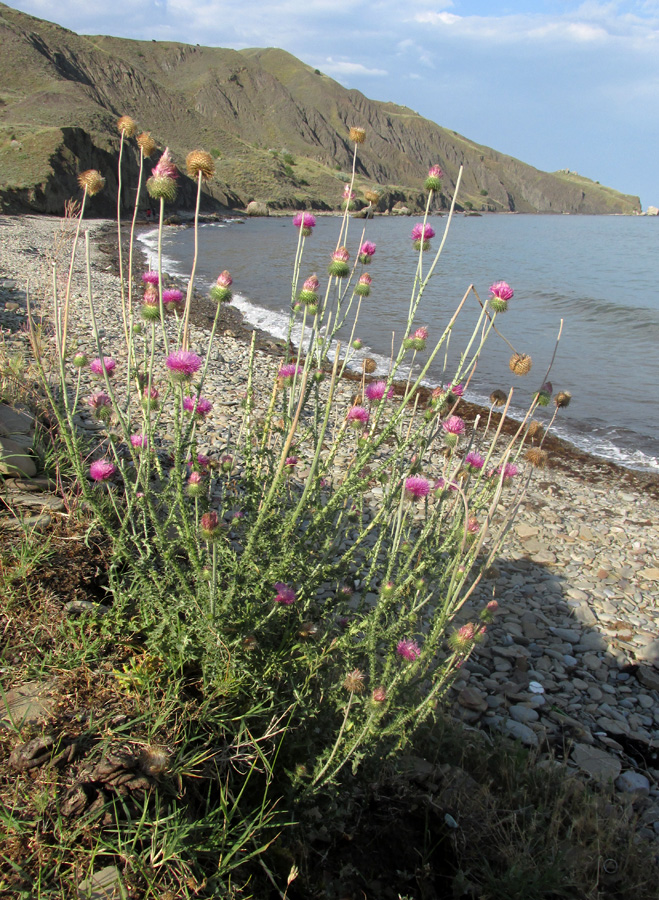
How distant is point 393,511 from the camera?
2975 mm

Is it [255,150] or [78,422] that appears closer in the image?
[78,422]

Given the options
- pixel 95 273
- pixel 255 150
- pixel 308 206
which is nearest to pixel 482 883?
pixel 95 273

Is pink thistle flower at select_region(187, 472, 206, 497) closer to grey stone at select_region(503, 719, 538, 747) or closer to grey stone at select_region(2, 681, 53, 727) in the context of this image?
grey stone at select_region(2, 681, 53, 727)

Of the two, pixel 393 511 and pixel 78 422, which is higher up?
pixel 393 511

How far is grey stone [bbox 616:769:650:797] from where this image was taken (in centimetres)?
311

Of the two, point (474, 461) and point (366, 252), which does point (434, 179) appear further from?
point (474, 461)

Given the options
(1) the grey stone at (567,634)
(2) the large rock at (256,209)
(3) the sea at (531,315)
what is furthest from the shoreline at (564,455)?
(2) the large rock at (256,209)

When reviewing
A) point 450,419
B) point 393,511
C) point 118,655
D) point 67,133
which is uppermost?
point 67,133

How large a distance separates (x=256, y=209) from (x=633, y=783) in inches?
2572

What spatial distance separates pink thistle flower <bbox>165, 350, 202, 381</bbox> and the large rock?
64.7 metres

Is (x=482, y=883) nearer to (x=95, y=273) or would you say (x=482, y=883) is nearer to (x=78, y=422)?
(x=78, y=422)

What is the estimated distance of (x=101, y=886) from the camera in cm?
153

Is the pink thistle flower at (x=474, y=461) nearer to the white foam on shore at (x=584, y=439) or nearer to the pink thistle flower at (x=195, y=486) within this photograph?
the pink thistle flower at (x=195, y=486)

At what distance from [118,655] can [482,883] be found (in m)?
1.67
